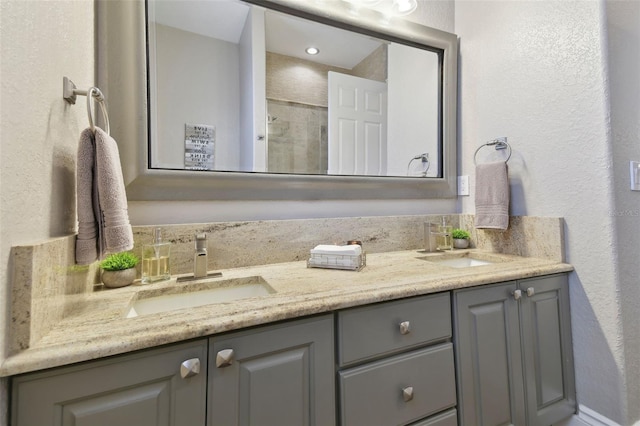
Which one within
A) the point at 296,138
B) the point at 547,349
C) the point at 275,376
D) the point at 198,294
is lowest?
the point at 547,349

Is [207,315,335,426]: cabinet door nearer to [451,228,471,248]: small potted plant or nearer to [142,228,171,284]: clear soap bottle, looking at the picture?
[142,228,171,284]: clear soap bottle

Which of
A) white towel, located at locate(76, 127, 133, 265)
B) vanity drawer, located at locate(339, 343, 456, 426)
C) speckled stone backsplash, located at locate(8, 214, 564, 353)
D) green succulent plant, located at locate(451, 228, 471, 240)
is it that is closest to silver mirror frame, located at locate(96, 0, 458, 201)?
speckled stone backsplash, located at locate(8, 214, 564, 353)

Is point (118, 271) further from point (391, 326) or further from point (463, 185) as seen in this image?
point (463, 185)

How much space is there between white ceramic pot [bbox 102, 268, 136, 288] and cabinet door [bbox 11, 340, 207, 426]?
43cm

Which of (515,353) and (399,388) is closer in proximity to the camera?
(399,388)

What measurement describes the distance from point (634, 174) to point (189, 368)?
168 cm

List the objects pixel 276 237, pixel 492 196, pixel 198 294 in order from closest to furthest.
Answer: pixel 198 294
pixel 276 237
pixel 492 196

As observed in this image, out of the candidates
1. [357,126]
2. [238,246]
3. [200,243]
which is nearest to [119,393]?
[200,243]

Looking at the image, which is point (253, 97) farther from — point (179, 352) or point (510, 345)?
point (510, 345)

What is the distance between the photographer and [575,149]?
1.15 m

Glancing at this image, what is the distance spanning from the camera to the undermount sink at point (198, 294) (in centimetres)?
88

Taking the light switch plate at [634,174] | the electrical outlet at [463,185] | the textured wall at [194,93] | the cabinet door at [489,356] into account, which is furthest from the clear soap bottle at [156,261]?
the light switch plate at [634,174]

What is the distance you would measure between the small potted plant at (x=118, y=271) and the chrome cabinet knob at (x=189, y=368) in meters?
0.47

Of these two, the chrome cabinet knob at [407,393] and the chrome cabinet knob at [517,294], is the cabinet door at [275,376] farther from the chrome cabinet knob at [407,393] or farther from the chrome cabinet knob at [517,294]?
the chrome cabinet knob at [517,294]
